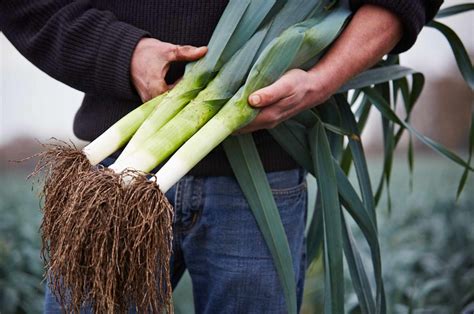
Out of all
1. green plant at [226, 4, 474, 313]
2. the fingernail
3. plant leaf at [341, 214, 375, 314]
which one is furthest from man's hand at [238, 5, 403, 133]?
plant leaf at [341, 214, 375, 314]

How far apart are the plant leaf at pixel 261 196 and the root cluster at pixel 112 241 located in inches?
8.6

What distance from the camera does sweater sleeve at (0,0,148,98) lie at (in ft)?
3.31

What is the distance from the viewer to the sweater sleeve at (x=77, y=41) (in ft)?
3.31

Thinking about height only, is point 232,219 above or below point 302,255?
above

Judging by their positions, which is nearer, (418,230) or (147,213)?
(147,213)

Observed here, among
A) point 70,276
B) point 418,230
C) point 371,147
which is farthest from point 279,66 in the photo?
point 371,147

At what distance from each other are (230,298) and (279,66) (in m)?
0.42

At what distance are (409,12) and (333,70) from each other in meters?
0.16

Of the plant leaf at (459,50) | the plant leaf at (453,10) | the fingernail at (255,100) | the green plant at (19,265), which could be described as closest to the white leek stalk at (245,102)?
the fingernail at (255,100)

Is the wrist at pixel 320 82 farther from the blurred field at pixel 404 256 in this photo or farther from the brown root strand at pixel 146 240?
the blurred field at pixel 404 256

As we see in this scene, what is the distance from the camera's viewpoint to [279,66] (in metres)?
0.95

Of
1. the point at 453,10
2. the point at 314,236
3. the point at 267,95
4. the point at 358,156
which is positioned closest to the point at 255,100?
the point at 267,95

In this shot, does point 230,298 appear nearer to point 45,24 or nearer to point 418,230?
point 45,24

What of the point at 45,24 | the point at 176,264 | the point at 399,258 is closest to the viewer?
the point at 45,24
